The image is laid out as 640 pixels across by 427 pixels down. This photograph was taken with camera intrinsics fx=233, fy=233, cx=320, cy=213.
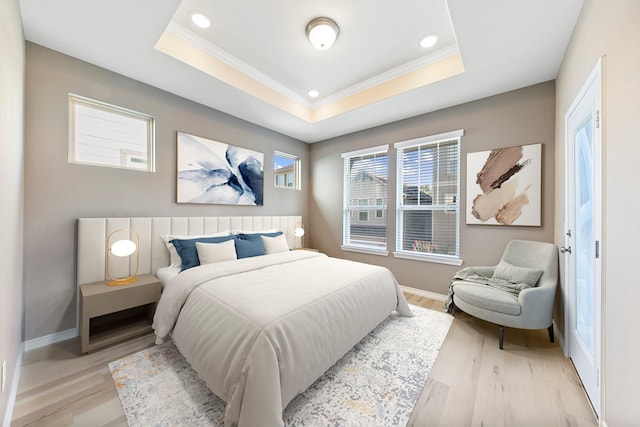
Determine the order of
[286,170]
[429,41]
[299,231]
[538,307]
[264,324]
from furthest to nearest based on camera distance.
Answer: [286,170] → [299,231] → [429,41] → [538,307] → [264,324]

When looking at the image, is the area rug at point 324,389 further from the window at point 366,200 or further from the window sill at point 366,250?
the window at point 366,200

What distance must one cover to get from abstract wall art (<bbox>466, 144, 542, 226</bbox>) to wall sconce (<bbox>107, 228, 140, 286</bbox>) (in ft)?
12.8

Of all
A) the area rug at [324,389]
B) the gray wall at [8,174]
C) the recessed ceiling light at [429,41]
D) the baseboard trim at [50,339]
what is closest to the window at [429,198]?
the recessed ceiling light at [429,41]

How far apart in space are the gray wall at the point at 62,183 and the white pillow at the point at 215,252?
80 centimetres

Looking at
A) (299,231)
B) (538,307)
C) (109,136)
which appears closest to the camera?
(538,307)

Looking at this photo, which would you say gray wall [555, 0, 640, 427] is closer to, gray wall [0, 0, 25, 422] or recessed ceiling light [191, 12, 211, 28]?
recessed ceiling light [191, 12, 211, 28]

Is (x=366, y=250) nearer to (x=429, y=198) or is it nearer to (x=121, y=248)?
(x=429, y=198)

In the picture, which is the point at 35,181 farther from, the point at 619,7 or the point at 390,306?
the point at 619,7

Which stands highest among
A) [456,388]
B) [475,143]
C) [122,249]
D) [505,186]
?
[475,143]

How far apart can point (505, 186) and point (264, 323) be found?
3.10 meters

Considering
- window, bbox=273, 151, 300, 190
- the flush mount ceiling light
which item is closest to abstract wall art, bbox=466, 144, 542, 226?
the flush mount ceiling light

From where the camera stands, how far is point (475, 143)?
3043mm

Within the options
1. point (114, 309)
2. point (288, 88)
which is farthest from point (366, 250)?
point (114, 309)

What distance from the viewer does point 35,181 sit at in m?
2.11
